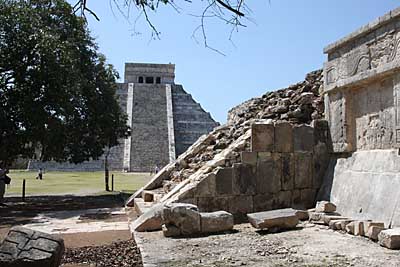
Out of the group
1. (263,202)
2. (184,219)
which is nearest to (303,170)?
(263,202)

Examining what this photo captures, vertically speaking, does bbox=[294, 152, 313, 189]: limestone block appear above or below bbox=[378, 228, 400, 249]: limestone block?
above

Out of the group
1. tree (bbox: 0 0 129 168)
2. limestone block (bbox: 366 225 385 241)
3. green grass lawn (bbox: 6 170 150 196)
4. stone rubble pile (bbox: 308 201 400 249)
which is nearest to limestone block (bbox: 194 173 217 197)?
stone rubble pile (bbox: 308 201 400 249)

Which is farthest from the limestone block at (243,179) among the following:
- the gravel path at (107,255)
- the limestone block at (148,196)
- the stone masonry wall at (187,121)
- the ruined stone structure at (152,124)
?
the stone masonry wall at (187,121)

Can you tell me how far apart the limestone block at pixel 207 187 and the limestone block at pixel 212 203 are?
0.34ft

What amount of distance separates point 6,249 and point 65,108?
1005 centimetres

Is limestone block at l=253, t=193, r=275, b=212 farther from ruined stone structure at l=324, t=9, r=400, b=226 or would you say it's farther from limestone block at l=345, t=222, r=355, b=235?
limestone block at l=345, t=222, r=355, b=235

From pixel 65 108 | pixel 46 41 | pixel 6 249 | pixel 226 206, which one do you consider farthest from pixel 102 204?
pixel 6 249

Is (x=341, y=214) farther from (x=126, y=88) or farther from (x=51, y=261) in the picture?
(x=126, y=88)

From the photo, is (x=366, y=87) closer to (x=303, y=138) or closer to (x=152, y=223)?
(x=303, y=138)

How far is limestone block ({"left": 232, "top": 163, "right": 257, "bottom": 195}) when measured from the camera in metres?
9.25

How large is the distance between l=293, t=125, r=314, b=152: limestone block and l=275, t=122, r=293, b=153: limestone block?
3.9 inches

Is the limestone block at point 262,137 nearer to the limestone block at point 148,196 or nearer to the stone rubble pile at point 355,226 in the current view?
the stone rubble pile at point 355,226

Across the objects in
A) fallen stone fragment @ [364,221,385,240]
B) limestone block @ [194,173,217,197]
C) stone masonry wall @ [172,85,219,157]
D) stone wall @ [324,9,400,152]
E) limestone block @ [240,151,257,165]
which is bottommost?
fallen stone fragment @ [364,221,385,240]

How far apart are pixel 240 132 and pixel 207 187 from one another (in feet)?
8.92
